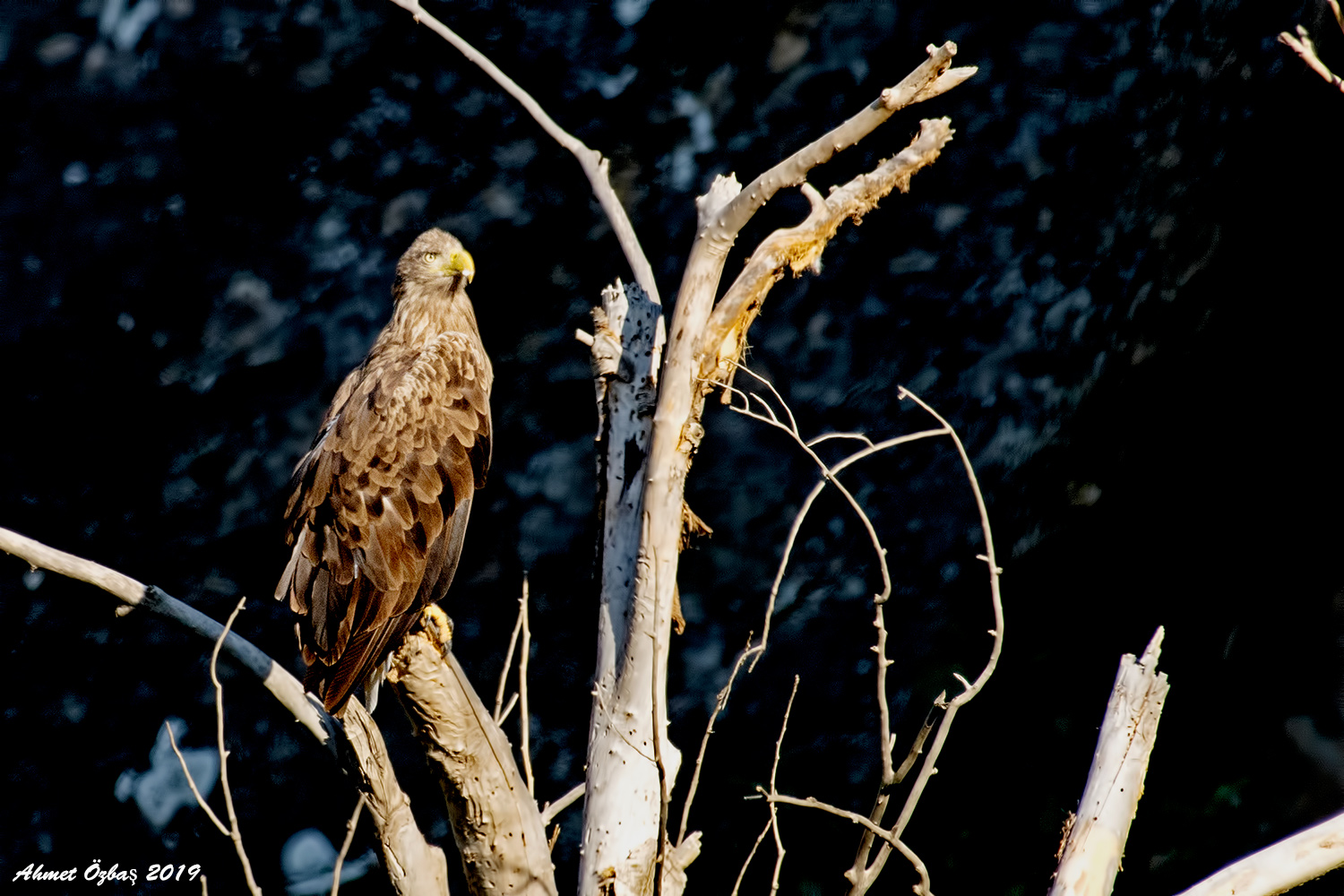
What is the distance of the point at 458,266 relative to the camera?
13.2ft

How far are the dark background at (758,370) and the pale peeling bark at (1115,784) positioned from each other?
9.61 ft

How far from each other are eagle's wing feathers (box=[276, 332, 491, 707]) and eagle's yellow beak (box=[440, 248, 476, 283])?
0.31 metres

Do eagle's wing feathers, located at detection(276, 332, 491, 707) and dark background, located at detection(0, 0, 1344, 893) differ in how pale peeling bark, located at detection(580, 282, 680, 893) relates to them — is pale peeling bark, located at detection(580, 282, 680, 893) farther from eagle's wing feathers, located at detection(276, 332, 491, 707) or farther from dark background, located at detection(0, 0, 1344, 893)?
dark background, located at detection(0, 0, 1344, 893)

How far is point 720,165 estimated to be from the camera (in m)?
5.10

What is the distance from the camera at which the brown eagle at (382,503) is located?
9.97 ft

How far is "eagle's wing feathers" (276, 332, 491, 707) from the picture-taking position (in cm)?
310

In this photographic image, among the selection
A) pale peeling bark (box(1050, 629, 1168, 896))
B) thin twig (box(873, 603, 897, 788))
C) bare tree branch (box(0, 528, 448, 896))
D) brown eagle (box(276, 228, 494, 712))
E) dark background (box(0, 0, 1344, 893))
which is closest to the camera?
thin twig (box(873, 603, 897, 788))

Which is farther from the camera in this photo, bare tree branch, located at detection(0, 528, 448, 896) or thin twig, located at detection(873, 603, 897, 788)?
bare tree branch, located at detection(0, 528, 448, 896)

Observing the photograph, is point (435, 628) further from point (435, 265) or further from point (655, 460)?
point (435, 265)

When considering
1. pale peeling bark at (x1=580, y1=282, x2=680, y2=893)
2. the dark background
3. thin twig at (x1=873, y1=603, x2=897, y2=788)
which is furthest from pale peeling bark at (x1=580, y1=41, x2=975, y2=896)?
the dark background

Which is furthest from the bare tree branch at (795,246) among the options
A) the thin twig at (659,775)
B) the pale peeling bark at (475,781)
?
the pale peeling bark at (475,781)

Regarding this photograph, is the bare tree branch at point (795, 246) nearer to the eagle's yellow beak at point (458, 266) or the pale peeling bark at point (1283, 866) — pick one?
the pale peeling bark at point (1283, 866)

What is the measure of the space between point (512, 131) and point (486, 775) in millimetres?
3152

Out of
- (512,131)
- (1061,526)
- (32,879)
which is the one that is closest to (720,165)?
(512,131)
